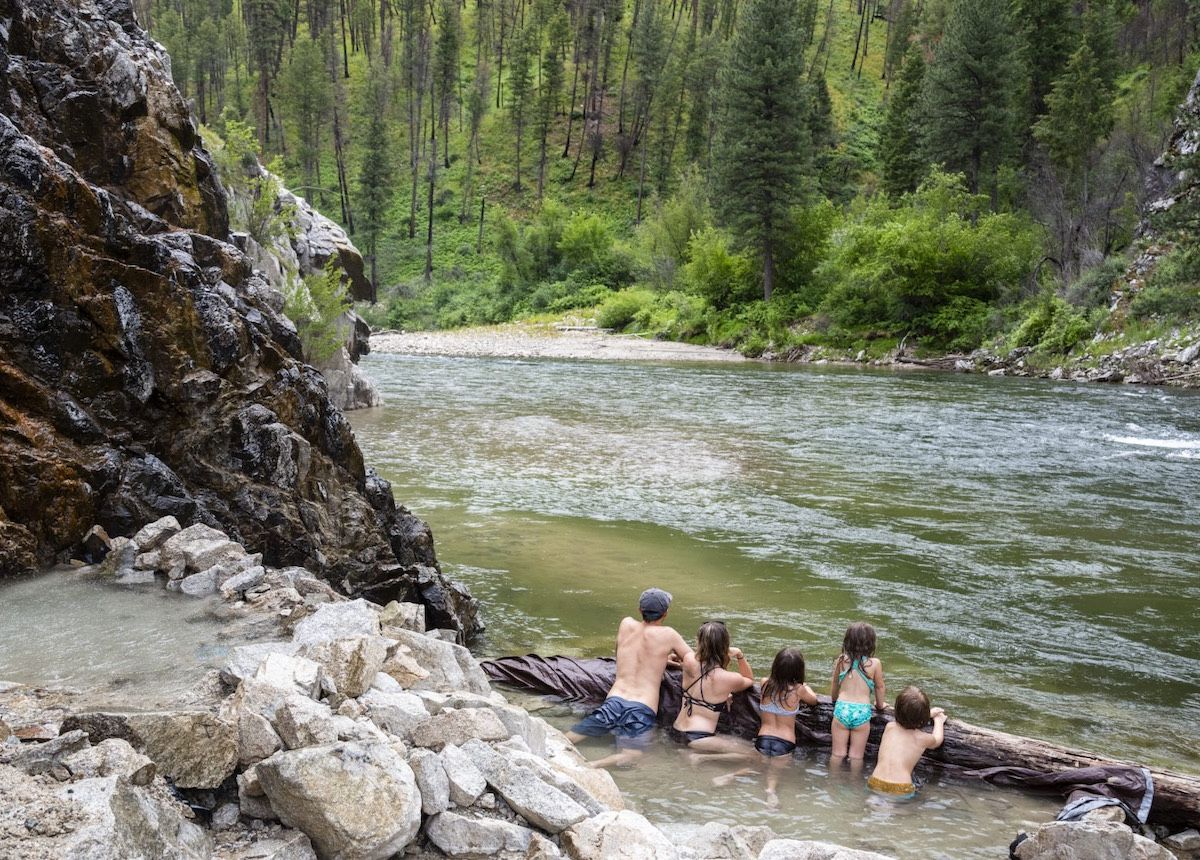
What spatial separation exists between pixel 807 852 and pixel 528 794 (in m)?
1.23

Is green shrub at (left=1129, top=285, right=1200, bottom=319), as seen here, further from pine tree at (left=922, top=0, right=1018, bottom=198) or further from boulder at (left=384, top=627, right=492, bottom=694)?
boulder at (left=384, top=627, right=492, bottom=694)

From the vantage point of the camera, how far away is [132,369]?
24.2 feet

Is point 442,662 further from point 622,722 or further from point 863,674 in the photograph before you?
point 863,674

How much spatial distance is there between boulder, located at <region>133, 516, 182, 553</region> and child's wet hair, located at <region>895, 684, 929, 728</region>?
5180 mm

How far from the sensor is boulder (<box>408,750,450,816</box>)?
3.89 meters

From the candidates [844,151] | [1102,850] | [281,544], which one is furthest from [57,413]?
[844,151]

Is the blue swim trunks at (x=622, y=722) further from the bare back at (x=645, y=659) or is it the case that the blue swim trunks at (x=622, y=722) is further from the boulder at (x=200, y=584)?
the boulder at (x=200, y=584)

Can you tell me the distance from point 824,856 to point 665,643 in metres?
2.82

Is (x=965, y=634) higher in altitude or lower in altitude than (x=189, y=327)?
lower

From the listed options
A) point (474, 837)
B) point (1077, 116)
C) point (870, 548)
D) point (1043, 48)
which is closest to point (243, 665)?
point (474, 837)

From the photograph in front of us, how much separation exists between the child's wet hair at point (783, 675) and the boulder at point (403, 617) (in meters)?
2.37

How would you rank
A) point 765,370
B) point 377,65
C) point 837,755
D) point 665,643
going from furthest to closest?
point 377,65 < point 765,370 < point 665,643 < point 837,755

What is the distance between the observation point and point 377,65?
83.1 metres

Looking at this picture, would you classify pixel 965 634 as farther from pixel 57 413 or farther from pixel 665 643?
pixel 57 413
